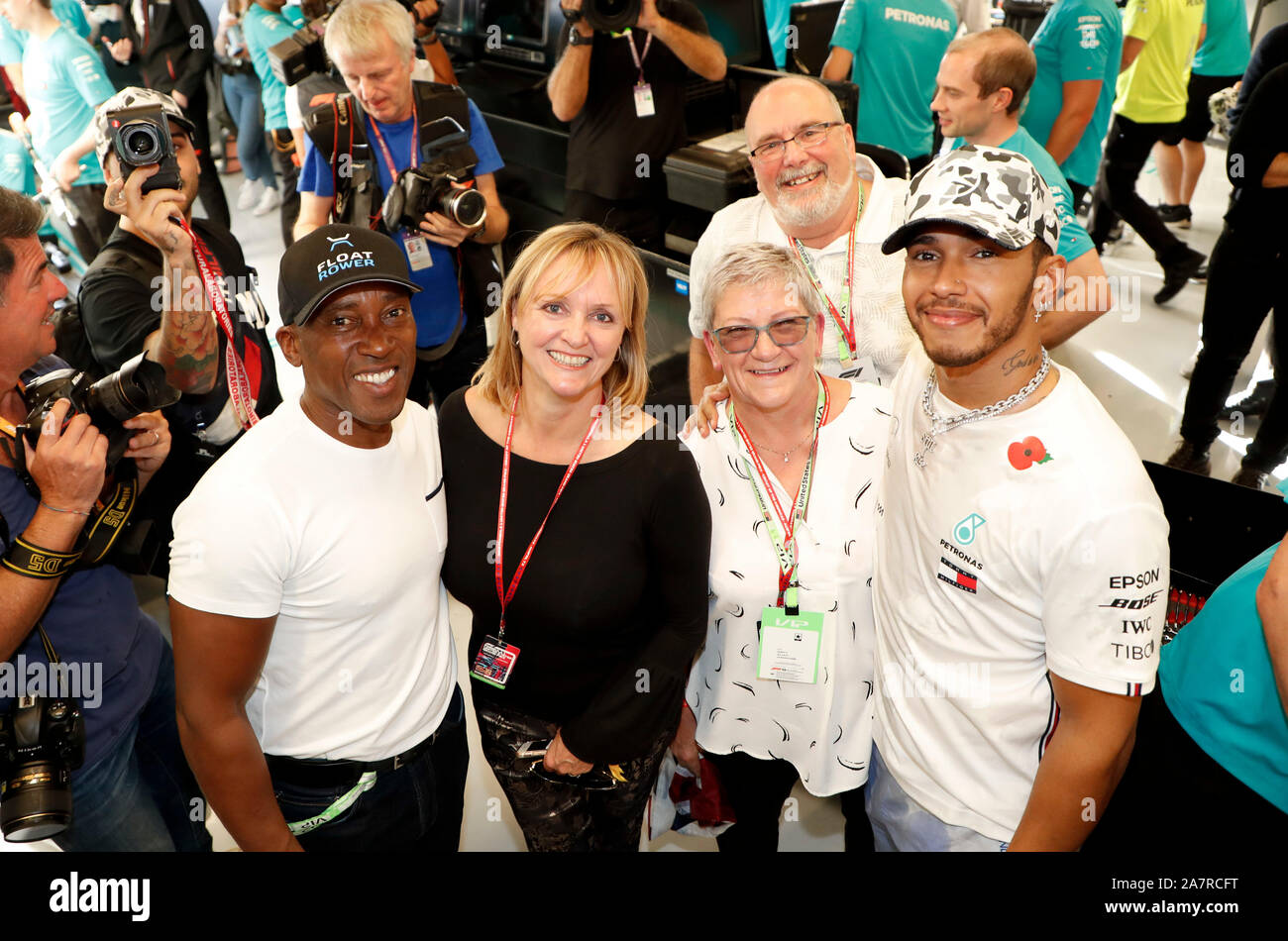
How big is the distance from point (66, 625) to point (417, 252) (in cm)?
166

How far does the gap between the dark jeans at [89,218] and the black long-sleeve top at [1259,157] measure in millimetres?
4877

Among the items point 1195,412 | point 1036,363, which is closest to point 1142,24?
point 1195,412

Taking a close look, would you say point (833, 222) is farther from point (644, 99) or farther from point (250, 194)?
point (250, 194)

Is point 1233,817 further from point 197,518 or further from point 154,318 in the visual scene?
point 154,318

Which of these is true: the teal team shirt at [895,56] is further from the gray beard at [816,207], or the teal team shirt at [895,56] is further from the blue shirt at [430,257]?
the gray beard at [816,207]

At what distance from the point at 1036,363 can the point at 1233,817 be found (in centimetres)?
89

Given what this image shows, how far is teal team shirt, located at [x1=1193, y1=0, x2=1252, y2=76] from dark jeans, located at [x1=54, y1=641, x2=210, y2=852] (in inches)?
256

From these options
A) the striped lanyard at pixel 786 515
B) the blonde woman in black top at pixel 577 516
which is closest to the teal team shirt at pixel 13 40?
the blonde woman in black top at pixel 577 516

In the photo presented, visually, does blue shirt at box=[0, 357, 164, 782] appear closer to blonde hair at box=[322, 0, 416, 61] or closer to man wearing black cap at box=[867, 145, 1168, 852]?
man wearing black cap at box=[867, 145, 1168, 852]

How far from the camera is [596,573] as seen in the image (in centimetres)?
170

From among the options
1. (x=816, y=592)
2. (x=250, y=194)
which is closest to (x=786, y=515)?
(x=816, y=592)

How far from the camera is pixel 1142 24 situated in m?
4.99

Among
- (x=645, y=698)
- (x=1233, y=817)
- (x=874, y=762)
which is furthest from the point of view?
(x=874, y=762)

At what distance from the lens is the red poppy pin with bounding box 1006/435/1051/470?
143 centimetres
